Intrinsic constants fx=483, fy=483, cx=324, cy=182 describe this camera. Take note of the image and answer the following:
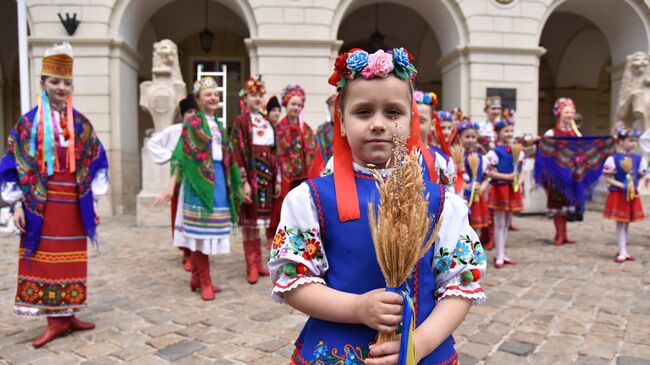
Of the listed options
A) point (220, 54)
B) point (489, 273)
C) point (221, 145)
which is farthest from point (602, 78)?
point (221, 145)

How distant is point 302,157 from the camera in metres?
5.85

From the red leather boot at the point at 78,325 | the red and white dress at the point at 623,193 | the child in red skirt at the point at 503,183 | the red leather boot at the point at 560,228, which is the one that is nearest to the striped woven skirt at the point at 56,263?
the red leather boot at the point at 78,325

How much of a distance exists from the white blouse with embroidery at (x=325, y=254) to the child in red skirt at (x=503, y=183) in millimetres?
4859

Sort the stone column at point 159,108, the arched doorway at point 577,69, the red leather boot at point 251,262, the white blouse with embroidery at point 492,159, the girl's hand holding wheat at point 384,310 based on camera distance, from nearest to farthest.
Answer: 1. the girl's hand holding wheat at point 384,310
2. the red leather boot at point 251,262
3. the white blouse with embroidery at point 492,159
4. the stone column at point 159,108
5. the arched doorway at point 577,69

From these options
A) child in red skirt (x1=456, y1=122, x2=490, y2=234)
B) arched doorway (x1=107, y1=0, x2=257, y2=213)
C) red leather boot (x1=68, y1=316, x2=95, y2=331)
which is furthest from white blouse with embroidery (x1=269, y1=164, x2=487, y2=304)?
arched doorway (x1=107, y1=0, x2=257, y2=213)

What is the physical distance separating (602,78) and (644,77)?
7047 millimetres

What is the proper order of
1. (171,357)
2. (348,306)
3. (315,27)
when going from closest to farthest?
(348,306)
(171,357)
(315,27)

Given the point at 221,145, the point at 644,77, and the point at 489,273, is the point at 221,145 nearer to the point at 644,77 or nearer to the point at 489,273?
the point at 489,273

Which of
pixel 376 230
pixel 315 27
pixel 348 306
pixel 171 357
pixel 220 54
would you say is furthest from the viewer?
pixel 220 54

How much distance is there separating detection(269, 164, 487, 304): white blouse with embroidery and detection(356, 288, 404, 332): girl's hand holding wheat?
23 cm

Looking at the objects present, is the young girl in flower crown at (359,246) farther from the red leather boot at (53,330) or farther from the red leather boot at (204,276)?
the red leather boot at (204,276)

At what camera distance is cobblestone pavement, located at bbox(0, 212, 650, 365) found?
3.24 metres

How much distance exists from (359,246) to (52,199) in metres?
3.01

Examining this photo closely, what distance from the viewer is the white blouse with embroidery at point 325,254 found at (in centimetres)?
145
